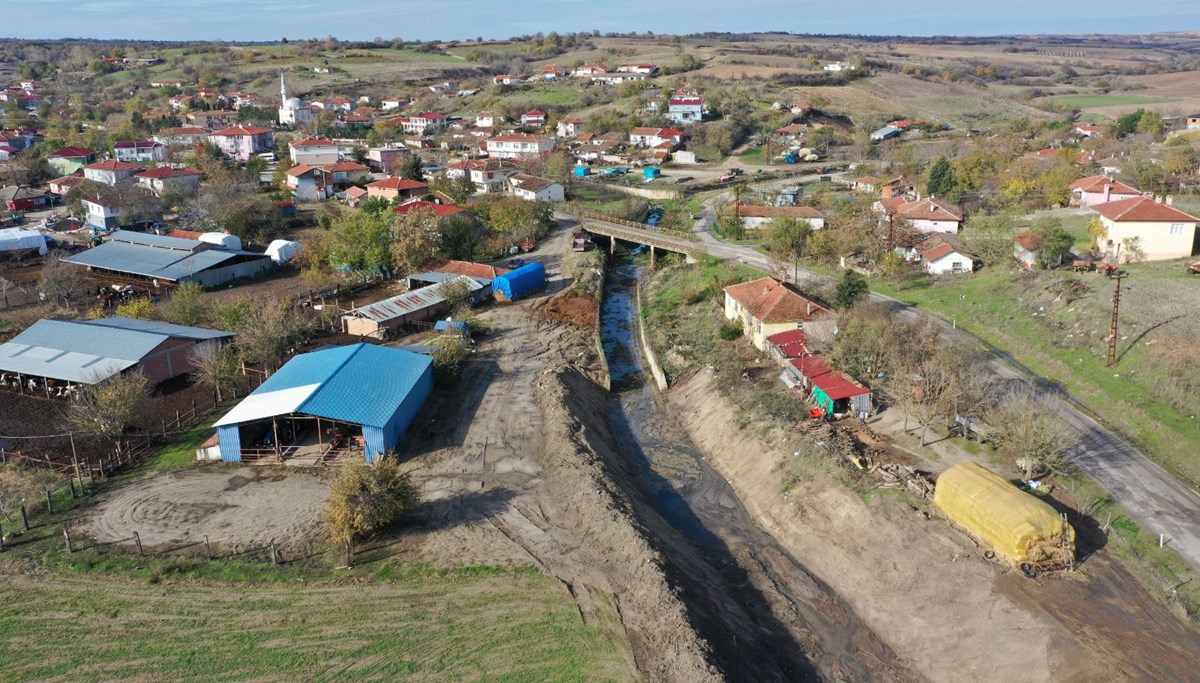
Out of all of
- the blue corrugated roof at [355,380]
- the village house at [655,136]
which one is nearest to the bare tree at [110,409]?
the blue corrugated roof at [355,380]

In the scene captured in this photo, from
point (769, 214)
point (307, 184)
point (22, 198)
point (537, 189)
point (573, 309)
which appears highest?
point (307, 184)

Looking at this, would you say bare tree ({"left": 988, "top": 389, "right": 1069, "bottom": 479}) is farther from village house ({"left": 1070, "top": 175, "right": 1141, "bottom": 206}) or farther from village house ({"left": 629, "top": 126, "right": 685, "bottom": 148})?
village house ({"left": 629, "top": 126, "right": 685, "bottom": 148})

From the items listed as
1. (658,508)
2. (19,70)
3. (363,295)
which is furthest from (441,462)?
(19,70)

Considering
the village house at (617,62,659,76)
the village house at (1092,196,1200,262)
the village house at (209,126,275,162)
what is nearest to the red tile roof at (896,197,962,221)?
the village house at (1092,196,1200,262)

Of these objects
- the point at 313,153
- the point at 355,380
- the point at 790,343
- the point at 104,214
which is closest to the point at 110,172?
the point at 104,214

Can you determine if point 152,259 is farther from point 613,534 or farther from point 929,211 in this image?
point 929,211

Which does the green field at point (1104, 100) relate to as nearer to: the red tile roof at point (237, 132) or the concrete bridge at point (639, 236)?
the concrete bridge at point (639, 236)
